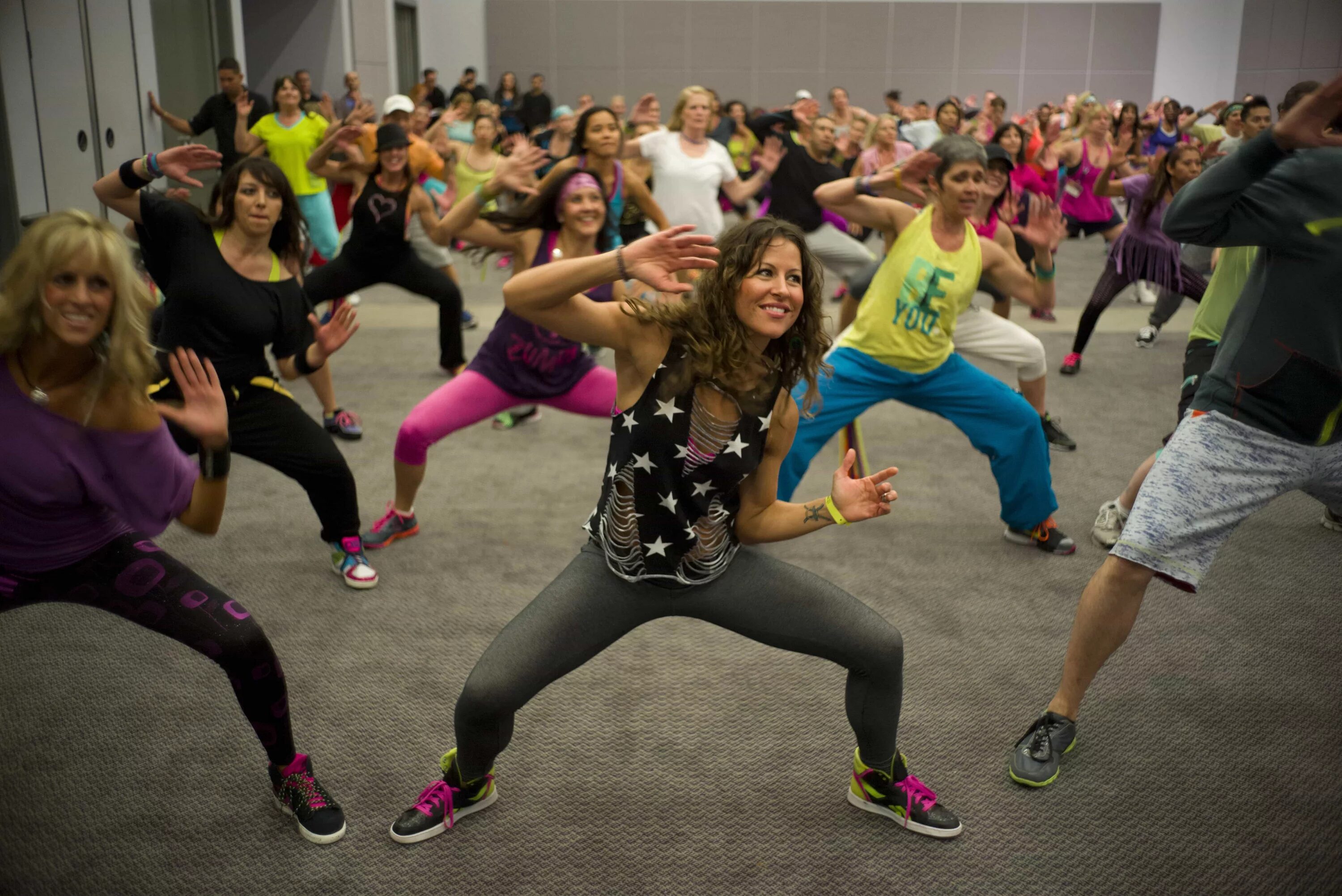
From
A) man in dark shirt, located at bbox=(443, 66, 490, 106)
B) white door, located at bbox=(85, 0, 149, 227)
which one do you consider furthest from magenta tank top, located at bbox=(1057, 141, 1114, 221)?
white door, located at bbox=(85, 0, 149, 227)

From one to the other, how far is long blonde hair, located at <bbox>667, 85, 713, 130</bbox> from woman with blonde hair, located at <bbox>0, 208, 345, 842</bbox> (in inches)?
188

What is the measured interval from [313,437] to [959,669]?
2.18m

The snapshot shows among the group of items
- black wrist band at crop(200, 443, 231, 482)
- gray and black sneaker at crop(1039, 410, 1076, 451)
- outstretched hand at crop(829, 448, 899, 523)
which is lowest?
gray and black sneaker at crop(1039, 410, 1076, 451)

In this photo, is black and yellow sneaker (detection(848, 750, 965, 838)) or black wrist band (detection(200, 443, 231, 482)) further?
black and yellow sneaker (detection(848, 750, 965, 838))

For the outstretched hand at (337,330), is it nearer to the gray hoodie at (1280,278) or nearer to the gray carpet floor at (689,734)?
the gray carpet floor at (689,734)

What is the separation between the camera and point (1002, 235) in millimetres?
4793

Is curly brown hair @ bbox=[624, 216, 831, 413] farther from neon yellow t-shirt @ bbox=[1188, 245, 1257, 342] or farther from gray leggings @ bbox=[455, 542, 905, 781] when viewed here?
neon yellow t-shirt @ bbox=[1188, 245, 1257, 342]

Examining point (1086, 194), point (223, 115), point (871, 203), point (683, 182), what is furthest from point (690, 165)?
point (223, 115)

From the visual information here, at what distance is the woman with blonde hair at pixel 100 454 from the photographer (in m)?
2.05

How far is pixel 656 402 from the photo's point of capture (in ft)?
7.25

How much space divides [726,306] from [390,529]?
2415 millimetres

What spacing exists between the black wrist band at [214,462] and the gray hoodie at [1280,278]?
6.83 feet

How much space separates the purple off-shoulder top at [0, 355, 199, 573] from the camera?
2.07 metres

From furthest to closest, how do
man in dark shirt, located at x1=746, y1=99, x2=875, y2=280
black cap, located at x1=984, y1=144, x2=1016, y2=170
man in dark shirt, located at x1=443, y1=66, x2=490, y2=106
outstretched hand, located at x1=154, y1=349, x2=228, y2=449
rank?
man in dark shirt, located at x1=443, y1=66, x2=490, y2=106, man in dark shirt, located at x1=746, y1=99, x2=875, y2=280, black cap, located at x1=984, y1=144, x2=1016, y2=170, outstretched hand, located at x1=154, y1=349, x2=228, y2=449
